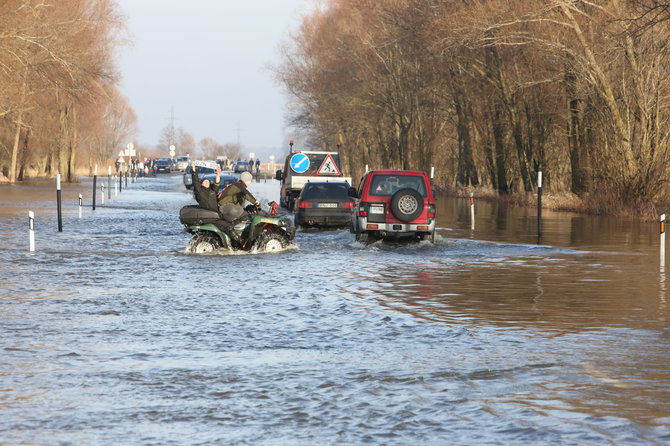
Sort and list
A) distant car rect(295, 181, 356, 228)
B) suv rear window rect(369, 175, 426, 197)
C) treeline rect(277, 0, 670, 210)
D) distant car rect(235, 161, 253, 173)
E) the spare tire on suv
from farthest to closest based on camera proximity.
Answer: distant car rect(235, 161, 253, 173), treeline rect(277, 0, 670, 210), distant car rect(295, 181, 356, 228), suv rear window rect(369, 175, 426, 197), the spare tire on suv

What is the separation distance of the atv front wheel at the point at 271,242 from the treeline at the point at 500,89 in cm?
1078

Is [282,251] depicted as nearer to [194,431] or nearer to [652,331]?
[652,331]

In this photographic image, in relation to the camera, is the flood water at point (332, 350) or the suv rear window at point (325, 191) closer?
the flood water at point (332, 350)

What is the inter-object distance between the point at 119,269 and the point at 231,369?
10264 millimetres

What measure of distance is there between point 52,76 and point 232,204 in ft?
91.7

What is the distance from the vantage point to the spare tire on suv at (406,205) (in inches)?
985

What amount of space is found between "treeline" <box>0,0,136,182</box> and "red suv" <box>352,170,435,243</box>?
61.7 feet

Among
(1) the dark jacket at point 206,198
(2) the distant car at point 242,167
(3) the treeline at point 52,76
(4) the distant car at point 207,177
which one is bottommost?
(1) the dark jacket at point 206,198

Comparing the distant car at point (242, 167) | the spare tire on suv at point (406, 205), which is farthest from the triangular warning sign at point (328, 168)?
the distant car at point (242, 167)

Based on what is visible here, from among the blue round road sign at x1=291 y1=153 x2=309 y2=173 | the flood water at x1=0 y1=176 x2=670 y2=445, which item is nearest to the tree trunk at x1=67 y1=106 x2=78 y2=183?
the blue round road sign at x1=291 y1=153 x2=309 y2=173

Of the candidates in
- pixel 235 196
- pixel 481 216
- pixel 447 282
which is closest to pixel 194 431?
pixel 447 282

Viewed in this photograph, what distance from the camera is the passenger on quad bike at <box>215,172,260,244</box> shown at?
22.5 meters

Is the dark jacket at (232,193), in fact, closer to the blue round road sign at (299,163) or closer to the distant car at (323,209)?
the distant car at (323,209)

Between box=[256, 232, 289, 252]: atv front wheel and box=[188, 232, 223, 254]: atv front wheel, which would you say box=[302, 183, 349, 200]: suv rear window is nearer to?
box=[256, 232, 289, 252]: atv front wheel
